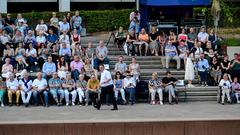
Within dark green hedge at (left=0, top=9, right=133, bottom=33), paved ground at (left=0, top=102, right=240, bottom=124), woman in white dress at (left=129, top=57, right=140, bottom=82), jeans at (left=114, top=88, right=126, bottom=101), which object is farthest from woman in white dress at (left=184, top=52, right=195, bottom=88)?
dark green hedge at (left=0, top=9, right=133, bottom=33)

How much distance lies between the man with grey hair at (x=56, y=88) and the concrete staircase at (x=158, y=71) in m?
3.81

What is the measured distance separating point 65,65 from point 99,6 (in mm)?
21556

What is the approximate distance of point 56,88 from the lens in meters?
25.7

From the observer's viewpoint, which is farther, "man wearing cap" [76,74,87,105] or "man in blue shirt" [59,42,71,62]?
"man in blue shirt" [59,42,71,62]

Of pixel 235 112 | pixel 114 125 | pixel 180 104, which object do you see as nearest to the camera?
pixel 114 125

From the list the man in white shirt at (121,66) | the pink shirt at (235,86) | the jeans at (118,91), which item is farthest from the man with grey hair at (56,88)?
the pink shirt at (235,86)

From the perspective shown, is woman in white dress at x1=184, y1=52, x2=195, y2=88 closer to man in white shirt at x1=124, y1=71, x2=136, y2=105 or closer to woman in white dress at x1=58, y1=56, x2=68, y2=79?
man in white shirt at x1=124, y1=71, x2=136, y2=105

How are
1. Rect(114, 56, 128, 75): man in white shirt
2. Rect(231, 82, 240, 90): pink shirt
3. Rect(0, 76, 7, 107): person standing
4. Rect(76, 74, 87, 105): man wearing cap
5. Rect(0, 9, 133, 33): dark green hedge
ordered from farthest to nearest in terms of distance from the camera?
1. Rect(0, 9, 133, 33): dark green hedge
2. Rect(114, 56, 128, 75): man in white shirt
3. Rect(231, 82, 240, 90): pink shirt
4. Rect(76, 74, 87, 105): man wearing cap
5. Rect(0, 76, 7, 107): person standing

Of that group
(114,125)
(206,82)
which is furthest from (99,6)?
(114,125)

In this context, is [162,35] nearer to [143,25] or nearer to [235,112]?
[143,25]

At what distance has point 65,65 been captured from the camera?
27.2m

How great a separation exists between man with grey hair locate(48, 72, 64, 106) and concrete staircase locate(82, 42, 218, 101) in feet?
12.5

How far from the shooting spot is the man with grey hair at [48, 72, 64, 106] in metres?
25.6

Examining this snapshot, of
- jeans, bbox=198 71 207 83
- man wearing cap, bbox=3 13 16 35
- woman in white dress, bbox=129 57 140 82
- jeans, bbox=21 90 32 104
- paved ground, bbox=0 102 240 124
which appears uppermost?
man wearing cap, bbox=3 13 16 35
